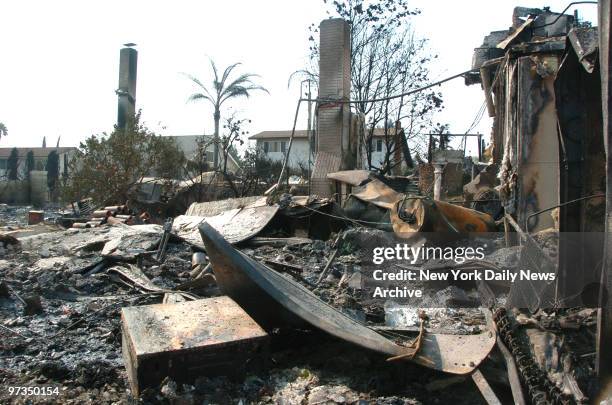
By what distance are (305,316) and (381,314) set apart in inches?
58.5

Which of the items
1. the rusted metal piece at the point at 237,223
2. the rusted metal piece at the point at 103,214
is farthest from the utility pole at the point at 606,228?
the rusted metal piece at the point at 103,214

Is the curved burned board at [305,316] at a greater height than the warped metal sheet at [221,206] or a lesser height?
lesser

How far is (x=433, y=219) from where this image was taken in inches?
263

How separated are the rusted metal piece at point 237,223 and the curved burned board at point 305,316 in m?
4.65

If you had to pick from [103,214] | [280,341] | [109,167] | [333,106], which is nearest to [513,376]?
[280,341]

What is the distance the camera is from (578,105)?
4094mm

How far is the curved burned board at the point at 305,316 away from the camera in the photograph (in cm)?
318

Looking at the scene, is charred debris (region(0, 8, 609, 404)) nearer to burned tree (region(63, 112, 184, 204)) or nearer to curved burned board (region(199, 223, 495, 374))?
curved burned board (region(199, 223, 495, 374))

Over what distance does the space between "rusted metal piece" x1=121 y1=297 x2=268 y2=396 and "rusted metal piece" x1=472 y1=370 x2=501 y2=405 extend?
130 cm

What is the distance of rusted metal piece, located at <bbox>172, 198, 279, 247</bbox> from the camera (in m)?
8.85

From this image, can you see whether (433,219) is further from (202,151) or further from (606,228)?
(202,151)

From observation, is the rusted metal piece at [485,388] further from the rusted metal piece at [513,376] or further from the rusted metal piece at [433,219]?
the rusted metal piece at [433,219]

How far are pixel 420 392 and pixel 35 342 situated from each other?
3.14 metres

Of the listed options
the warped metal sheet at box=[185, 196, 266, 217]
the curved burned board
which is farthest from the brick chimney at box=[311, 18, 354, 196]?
the curved burned board
